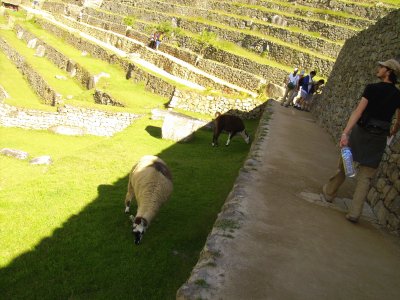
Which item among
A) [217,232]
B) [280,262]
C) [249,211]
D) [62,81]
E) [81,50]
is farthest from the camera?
[81,50]

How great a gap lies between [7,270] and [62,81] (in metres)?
19.3

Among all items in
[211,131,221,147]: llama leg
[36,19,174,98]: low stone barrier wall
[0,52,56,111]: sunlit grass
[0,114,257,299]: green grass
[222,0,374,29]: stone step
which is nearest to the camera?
[0,114,257,299]: green grass

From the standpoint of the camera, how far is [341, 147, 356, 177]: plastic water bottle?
13.8 feet

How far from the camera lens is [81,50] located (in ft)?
96.5

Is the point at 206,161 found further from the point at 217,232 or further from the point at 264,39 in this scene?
the point at 264,39

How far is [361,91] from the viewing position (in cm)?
870

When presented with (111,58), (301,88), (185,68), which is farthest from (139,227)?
(111,58)

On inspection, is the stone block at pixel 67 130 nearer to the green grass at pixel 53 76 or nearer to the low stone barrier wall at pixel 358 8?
the green grass at pixel 53 76

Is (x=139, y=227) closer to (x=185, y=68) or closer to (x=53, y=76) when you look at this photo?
(x=185, y=68)

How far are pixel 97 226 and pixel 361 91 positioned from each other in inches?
263

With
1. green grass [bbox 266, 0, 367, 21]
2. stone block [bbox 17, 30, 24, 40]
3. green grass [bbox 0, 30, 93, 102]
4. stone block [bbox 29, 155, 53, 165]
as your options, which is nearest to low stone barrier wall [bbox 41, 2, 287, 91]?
green grass [bbox 0, 30, 93, 102]

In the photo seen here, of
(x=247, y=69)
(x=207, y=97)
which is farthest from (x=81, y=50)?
(x=207, y=97)

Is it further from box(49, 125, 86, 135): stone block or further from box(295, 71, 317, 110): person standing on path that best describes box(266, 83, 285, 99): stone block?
box(49, 125, 86, 135): stone block

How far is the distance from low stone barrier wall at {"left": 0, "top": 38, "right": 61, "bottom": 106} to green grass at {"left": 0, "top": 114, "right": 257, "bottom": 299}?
32.5 feet
